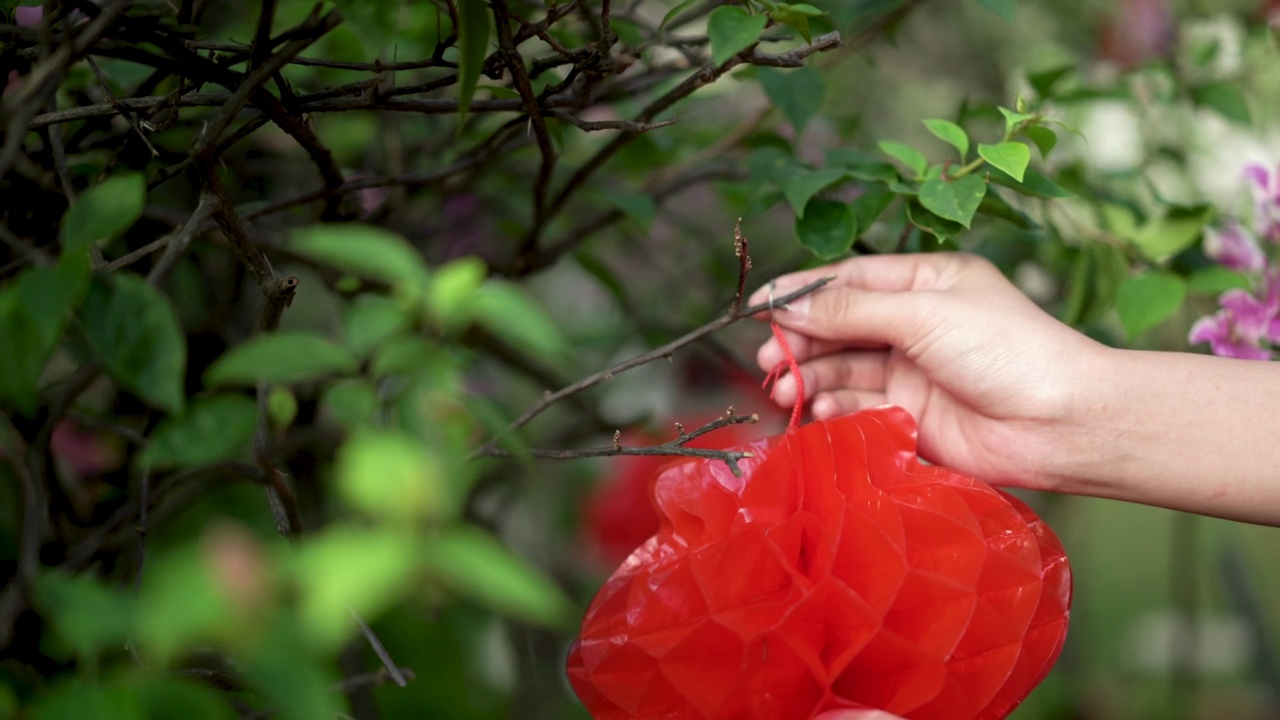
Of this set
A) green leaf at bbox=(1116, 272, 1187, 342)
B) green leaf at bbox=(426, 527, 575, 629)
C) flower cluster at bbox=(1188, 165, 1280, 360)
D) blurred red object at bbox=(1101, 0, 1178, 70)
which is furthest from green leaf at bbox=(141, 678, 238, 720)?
blurred red object at bbox=(1101, 0, 1178, 70)

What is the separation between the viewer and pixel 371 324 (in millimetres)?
347

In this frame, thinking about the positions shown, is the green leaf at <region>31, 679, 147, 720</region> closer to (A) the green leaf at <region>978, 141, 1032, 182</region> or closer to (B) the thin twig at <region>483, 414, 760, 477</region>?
(B) the thin twig at <region>483, 414, 760, 477</region>

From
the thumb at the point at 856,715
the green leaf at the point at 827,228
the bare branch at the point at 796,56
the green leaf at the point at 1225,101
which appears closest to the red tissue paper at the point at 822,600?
the thumb at the point at 856,715

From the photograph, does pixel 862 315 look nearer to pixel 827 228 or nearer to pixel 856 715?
pixel 827 228

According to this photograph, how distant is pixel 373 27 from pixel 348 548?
25 cm

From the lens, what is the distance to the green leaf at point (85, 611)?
300mm

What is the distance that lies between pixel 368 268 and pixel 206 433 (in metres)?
0.11

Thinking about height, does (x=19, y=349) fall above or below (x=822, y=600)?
Answer: above

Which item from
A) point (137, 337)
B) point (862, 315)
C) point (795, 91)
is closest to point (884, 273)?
point (862, 315)

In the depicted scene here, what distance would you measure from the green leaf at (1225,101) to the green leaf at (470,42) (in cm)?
93

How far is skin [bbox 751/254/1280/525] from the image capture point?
2.21 ft

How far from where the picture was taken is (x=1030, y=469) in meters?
0.72

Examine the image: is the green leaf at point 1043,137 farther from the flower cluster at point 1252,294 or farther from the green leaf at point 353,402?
the green leaf at point 353,402

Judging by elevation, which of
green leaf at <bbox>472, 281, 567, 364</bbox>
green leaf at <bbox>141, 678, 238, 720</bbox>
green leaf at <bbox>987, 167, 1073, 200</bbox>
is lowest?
green leaf at <bbox>987, 167, 1073, 200</bbox>
